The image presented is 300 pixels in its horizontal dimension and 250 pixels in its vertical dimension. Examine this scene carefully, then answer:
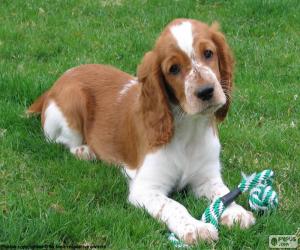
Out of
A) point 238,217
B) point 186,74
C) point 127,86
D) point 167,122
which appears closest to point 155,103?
point 167,122

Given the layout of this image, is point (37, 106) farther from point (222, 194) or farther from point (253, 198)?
point (253, 198)

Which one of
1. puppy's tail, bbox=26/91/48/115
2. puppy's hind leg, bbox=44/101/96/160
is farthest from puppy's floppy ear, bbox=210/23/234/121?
puppy's tail, bbox=26/91/48/115

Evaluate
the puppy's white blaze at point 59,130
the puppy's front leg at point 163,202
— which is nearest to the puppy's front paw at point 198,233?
the puppy's front leg at point 163,202

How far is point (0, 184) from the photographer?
501 cm

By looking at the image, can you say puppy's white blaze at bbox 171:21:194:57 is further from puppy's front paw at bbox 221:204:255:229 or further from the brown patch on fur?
puppy's front paw at bbox 221:204:255:229

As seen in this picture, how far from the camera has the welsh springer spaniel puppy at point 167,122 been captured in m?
4.49

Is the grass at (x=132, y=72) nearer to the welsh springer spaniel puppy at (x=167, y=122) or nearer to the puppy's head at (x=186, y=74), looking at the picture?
the welsh springer spaniel puppy at (x=167, y=122)

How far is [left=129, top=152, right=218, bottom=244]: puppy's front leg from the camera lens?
4.20 meters

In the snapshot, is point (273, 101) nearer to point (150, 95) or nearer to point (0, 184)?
point (150, 95)

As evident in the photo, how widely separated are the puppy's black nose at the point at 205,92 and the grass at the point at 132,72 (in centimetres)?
78

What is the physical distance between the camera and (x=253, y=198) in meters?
4.64

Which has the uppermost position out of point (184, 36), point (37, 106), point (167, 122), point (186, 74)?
point (184, 36)

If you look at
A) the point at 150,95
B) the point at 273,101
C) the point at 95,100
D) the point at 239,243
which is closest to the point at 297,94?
the point at 273,101

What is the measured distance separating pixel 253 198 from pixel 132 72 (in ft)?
11.5
